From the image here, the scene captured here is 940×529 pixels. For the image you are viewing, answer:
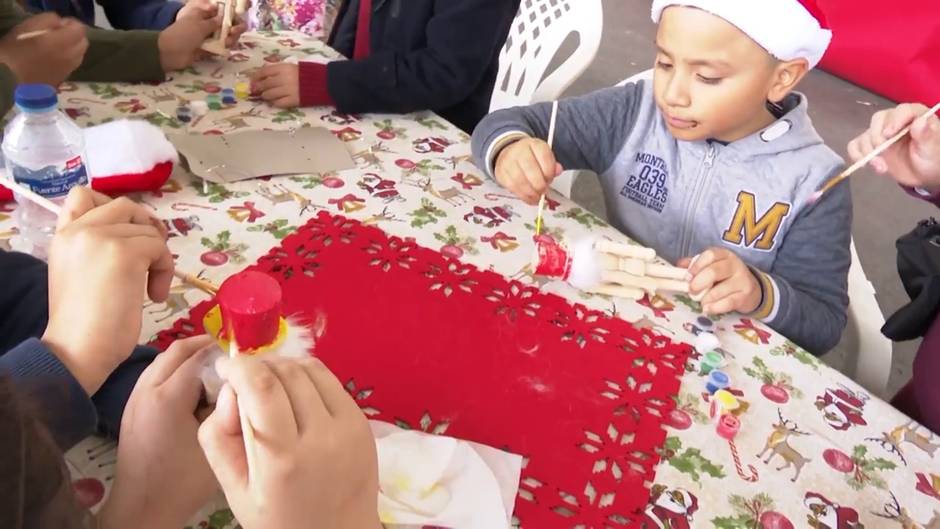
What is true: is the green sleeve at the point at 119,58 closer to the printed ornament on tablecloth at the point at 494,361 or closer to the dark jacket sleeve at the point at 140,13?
the dark jacket sleeve at the point at 140,13

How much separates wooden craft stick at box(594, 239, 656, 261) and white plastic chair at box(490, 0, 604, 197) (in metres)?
0.41

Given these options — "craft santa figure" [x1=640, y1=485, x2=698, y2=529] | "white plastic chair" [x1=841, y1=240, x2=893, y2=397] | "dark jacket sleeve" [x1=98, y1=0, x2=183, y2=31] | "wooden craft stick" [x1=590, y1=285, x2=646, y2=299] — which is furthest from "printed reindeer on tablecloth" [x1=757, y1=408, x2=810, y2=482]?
"dark jacket sleeve" [x1=98, y1=0, x2=183, y2=31]

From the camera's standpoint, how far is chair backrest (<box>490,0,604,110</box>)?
1.30m

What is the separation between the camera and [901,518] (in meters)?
0.64

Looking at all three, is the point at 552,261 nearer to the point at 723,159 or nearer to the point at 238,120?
the point at 723,159

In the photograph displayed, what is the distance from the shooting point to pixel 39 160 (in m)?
0.82

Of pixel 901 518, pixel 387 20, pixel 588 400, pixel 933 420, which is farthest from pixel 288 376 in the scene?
pixel 387 20

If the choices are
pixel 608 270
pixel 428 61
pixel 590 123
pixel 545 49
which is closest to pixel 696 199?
pixel 590 123

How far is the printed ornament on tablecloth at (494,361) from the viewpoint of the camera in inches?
24.9

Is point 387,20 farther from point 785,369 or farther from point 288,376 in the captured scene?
point 288,376

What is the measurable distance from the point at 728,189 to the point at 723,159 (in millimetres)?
45

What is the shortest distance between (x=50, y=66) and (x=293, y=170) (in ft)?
1.35

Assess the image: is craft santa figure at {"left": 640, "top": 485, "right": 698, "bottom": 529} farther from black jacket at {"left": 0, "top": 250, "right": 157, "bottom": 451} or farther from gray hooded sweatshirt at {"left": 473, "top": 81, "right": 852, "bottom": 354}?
black jacket at {"left": 0, "top": 250, "right": 157, "bottom": 451}

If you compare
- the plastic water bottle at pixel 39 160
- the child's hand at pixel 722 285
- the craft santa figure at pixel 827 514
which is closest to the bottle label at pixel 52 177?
the plastic water bottle at pixel 39 160
